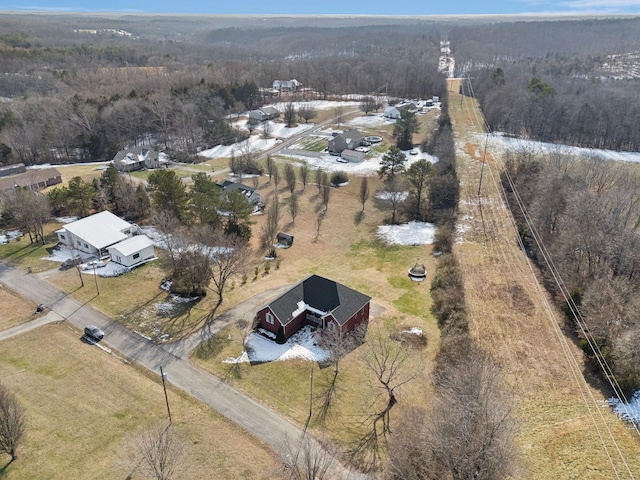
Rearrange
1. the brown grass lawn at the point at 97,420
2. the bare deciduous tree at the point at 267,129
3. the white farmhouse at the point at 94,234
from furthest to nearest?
1. the bare deciduous tree at the point at 267,129
2. the white farmhouse at the point at 94,234
3. the brown grass lawn at the point at 97,420

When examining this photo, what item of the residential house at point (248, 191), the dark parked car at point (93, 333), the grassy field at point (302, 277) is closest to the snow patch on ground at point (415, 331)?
the grassy field at point (302, 277)

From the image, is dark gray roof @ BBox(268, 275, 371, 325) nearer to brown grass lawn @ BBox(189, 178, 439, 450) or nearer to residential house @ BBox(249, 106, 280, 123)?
brown grass lawn @ BBox(189, 178, 439, 450)

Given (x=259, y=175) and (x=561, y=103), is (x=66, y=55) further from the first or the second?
(x=561, y=103)

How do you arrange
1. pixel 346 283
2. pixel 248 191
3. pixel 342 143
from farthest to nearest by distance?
1. pixel 342 143
2. pixel 248 191
3. pixel 346 283

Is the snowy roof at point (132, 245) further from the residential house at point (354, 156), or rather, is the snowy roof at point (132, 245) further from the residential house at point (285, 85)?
the residential house at point (285, 85)

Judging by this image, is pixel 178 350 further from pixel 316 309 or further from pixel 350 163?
pixel 350 163

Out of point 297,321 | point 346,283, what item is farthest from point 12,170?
point 297,321
